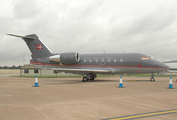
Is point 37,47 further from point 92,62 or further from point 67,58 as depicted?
point 92,62

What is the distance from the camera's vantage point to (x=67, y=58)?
22047 mm

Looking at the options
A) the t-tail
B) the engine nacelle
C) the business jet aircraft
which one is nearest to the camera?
the business jet aircraft

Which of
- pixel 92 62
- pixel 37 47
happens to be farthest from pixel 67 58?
pixel 37 47

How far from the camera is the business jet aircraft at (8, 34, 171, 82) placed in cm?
2042

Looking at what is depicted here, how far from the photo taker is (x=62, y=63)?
22.8 meters

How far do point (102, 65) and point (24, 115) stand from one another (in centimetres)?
1721

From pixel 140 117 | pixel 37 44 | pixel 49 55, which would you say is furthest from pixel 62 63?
pixel 140 117

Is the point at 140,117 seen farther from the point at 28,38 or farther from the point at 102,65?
the point at 28,38

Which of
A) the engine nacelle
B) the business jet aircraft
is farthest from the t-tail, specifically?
the engine nacelle

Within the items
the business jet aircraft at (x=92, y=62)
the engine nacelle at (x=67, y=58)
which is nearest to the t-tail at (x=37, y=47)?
the business jet aircraft at (x=92, y=62)

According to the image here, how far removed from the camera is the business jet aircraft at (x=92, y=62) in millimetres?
20422

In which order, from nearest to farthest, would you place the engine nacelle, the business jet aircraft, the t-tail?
the business jet aircraft < the engine nacelle < the t-tail

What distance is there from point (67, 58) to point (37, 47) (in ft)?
16.2

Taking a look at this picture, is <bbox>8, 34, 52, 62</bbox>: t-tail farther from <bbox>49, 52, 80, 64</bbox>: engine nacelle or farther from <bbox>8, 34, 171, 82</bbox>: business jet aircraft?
<bbox>49, 52, 80, 64</bbox>: engine nacelle
